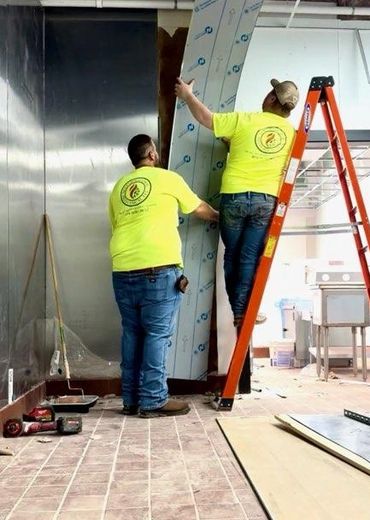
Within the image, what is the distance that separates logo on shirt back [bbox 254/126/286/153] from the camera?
2.77 metres

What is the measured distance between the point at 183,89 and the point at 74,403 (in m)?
1.75

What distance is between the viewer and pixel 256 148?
109 inches

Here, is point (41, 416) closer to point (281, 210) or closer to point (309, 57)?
point (281, 210)

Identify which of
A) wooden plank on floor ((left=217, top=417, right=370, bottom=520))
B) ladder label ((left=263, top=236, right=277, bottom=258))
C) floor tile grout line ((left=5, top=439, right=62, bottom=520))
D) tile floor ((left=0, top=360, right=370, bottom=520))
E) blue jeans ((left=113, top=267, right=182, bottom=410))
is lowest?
floor tile grout line ((left=5, top=439, right=62, bottom=520))

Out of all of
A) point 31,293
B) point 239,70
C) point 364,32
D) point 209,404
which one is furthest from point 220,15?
point 209,404

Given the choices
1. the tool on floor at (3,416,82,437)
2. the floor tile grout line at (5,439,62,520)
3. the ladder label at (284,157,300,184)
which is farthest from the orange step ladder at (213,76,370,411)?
the floor tile grout line at (5,439,62,520)

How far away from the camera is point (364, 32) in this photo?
3.73 m

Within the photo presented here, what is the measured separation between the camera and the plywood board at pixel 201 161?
292 cm

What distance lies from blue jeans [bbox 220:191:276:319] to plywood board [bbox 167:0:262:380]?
9.5 inches

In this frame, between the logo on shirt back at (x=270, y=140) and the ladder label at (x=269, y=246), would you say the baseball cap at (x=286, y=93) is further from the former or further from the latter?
the ladder label at (x=269, y=246)

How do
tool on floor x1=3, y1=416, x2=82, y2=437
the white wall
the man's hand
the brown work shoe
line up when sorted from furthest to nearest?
the white wall < the man's hand < the brown work shoe < tool on floor x1=3, y1=416, x2=82, y2=437

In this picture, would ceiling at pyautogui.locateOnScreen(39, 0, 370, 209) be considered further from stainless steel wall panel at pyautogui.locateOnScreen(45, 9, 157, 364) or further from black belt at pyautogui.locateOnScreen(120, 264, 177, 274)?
black belt at pyautogui.locateOnScreen(120, 264, 177, 274)

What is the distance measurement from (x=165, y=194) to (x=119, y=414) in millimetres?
1112

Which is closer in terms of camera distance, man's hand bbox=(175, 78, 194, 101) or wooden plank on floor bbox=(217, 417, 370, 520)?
wooden plank on floor bbox=(217, 417, 370, 520)
